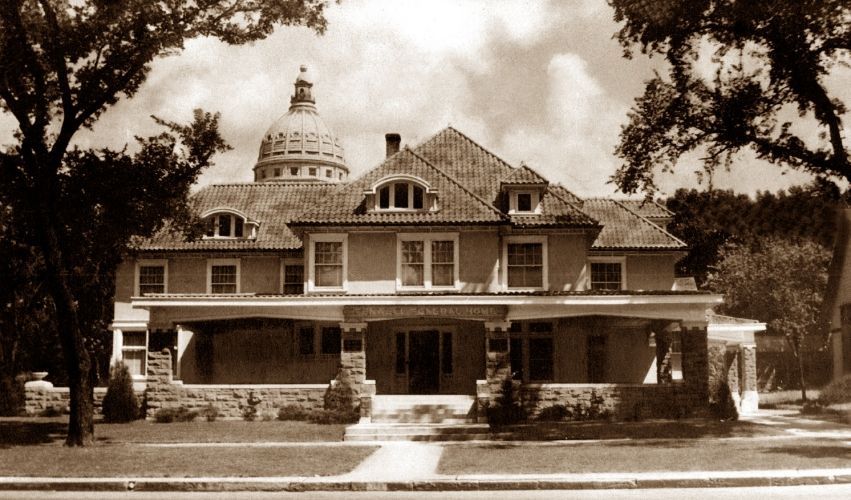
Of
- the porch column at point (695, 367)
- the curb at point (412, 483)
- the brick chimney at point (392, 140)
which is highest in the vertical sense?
the brick chimney at point (392, 140)

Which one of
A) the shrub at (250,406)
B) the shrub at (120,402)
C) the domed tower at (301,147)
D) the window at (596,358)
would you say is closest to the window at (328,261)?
the shrub at (250,406)

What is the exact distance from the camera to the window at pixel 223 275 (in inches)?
1332

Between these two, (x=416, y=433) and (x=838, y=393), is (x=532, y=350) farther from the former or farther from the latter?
(x=838, y=393)

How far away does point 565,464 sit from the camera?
614 inches

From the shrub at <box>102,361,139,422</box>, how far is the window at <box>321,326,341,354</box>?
6.91 m

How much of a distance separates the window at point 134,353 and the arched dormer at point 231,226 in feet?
15.7

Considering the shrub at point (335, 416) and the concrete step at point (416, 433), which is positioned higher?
the shrub at point (335, 416)

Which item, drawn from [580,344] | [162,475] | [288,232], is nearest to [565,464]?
[162,475]

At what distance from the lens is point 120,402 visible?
27844mm

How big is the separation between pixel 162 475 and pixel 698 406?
16.7 m

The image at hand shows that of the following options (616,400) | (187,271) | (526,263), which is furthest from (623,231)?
(187,271)

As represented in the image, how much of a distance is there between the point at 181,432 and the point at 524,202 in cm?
1416

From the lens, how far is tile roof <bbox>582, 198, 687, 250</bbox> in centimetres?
3347

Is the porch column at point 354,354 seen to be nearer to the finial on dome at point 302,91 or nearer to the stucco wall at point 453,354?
the stucco wall at point 453,354
